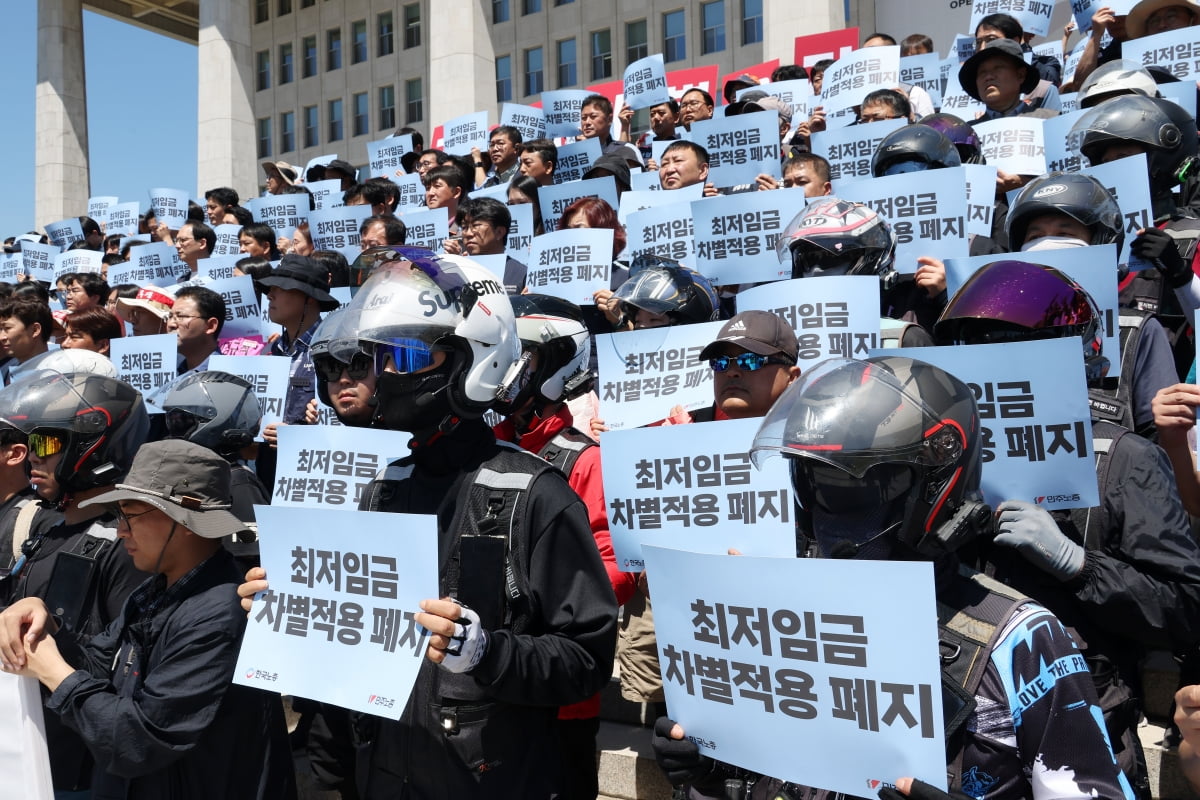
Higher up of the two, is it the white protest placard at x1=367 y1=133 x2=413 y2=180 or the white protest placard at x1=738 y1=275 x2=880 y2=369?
the white protest placard at x1=367 y1=133 x2=413 y2=180

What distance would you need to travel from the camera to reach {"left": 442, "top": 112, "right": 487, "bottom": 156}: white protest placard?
16516mm

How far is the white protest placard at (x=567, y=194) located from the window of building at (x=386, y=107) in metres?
43.4

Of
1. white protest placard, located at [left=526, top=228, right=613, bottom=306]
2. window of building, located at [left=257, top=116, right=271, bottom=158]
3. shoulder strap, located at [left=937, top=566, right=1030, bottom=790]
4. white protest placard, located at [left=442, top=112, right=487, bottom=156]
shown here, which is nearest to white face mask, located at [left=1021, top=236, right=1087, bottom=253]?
shoulder strap, located at [left=937, top=566, right=1030, bottom=790]

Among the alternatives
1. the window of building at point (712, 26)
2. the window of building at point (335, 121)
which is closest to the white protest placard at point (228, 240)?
the window of building at point (712, 26)

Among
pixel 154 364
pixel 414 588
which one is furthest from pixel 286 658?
pixel 154 364

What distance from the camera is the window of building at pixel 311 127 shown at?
53.6m

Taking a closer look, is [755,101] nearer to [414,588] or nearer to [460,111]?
[414,588]

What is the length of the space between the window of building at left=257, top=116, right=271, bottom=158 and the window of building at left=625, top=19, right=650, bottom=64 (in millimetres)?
21358

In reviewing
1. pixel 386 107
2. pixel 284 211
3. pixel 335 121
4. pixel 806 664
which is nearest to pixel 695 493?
pixel 806 664

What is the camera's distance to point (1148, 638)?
313 centimetres

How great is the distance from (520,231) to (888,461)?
25.5ft

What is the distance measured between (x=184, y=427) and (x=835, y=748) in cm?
482

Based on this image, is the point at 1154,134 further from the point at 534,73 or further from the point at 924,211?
the point at 534,73

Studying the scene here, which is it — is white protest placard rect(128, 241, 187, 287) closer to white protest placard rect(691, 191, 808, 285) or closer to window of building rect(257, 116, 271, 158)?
white protest placard rect(691, 191, 808, 285)
